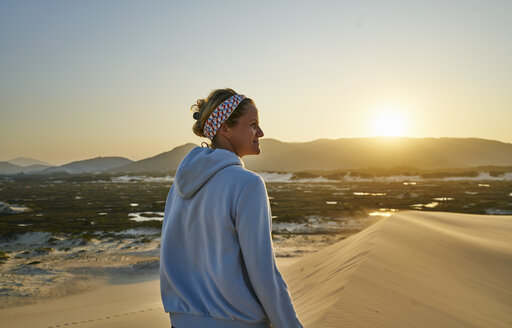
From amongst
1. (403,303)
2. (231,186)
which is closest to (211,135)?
(231,186)

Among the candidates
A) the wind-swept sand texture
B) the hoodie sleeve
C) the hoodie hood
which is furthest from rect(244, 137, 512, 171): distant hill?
the hoodie sleeve

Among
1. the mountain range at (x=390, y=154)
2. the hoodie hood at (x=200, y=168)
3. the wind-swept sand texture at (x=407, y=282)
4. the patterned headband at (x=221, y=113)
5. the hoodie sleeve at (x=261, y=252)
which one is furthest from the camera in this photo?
the mountain range at (x=390, y=154)

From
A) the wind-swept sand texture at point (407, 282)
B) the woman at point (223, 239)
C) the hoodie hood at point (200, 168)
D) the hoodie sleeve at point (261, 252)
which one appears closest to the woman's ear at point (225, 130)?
the woman at point (223, 239)

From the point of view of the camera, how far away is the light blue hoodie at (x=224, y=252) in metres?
1.44

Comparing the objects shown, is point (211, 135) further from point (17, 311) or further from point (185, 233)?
point (17, 311)

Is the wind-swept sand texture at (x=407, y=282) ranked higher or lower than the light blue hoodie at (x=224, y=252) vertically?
lower

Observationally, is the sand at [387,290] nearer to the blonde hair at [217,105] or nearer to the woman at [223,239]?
the woman at [223,239]

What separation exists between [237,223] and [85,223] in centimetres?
2059

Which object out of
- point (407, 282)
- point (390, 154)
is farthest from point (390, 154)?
point (407, 282)

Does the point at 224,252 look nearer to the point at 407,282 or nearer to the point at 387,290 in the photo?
the point at 387,290

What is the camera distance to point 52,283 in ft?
31.4

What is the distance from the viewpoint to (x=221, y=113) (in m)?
1.68

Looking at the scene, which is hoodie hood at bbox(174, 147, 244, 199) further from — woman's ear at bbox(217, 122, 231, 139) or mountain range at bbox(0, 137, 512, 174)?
mountain range at bbox(0, 137, 512, 174)

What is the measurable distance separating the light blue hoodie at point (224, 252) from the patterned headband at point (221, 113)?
117mm
